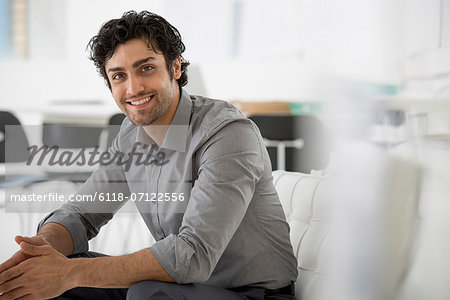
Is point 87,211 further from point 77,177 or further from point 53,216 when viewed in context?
point 77,177

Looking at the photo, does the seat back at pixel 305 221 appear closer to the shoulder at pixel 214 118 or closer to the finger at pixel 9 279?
the shoulder at pixel 214 118

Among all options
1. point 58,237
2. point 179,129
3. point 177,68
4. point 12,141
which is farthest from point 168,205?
point 12,141


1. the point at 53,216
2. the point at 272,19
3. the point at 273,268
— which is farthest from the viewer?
the point at 272,19

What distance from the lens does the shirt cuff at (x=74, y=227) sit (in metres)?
1.37

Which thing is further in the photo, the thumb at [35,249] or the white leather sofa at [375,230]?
the thumb at [35,249]

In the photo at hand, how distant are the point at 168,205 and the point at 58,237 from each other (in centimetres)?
29

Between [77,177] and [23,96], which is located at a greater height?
[23,96]

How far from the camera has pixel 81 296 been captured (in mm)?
1347

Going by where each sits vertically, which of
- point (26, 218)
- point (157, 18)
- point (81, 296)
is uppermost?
point (157, 18)

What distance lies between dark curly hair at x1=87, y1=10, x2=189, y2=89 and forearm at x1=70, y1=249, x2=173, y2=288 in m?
0.56

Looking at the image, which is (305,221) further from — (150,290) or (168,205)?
(150,290)

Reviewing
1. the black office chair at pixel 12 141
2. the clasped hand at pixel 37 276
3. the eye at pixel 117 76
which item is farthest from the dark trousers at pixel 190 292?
the black office chair at pixel 12 141

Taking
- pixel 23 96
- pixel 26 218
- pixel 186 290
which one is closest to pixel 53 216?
pixel 186 290

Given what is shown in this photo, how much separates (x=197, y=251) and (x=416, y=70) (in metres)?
0.54
